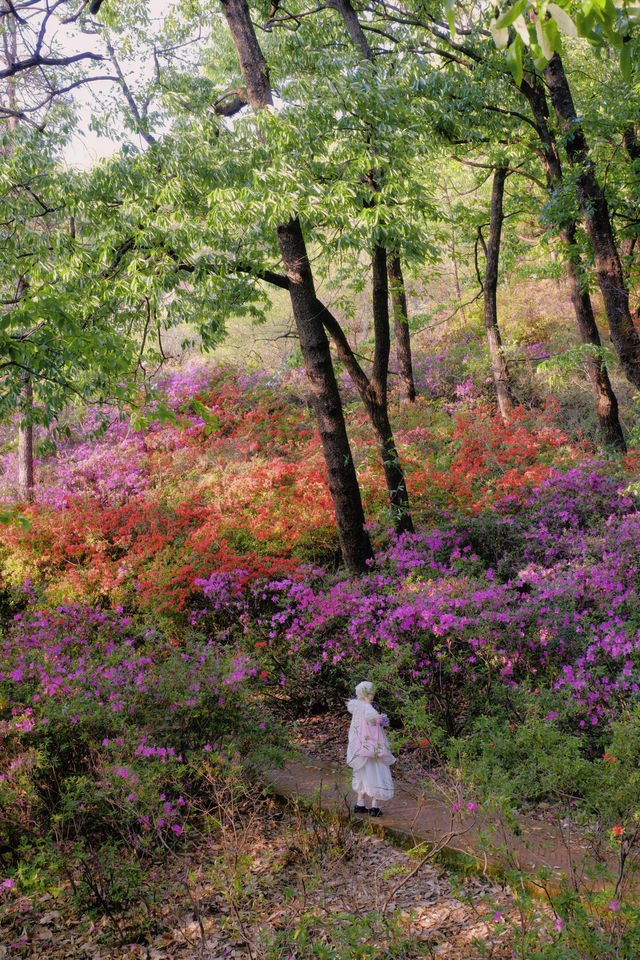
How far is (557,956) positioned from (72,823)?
9.53 ft

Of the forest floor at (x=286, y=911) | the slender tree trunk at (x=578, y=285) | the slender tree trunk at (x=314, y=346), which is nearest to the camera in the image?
the forest floor at (x=286, y=911)

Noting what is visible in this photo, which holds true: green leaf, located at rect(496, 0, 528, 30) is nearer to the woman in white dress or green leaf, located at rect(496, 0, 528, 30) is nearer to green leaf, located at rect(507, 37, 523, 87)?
green leaf, located at rect(507, 37, 523, 87)

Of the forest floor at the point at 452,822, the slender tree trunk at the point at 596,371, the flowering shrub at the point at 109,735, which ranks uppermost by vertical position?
the slender tree trunk at the point at 596,371

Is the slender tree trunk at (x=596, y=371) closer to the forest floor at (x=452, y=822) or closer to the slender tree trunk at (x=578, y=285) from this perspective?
the slender tree trunk at (x=578, y=285)

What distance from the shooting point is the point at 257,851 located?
403 cm

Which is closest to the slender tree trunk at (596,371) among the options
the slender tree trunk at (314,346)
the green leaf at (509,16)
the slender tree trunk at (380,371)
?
the slender tree trunk at (380,371)

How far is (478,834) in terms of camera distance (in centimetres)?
303

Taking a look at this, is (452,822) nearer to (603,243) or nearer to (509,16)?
(509,16)

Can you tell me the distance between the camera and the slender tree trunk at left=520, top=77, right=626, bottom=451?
921cm

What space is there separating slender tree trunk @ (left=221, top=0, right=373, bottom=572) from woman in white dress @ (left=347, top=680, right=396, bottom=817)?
298 centimetres

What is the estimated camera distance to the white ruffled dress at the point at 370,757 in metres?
4.39

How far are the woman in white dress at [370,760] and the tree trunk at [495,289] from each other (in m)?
8.57

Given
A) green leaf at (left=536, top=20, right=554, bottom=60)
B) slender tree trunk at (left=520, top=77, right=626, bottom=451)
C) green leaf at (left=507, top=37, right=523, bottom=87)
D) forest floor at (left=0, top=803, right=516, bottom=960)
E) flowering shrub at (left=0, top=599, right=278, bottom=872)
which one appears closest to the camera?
green leaf at (left=536, top=20, right=554, bottom=60)

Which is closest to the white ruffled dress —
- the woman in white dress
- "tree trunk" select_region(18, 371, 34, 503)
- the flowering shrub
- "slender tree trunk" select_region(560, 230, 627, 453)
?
the woman in white dress
